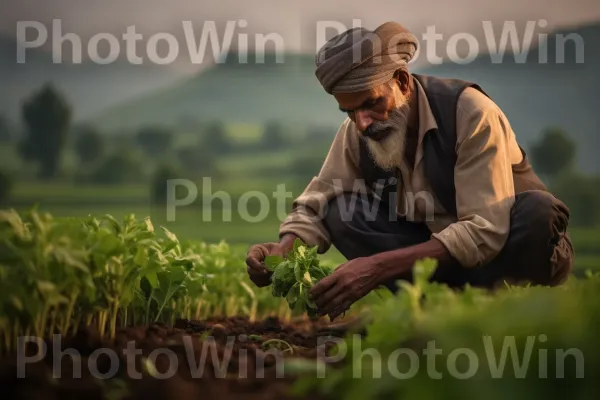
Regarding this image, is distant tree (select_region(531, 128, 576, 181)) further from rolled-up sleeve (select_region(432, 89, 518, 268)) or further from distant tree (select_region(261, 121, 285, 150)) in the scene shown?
rolled-up sleeve (select_region(432, 89, 518, 268))

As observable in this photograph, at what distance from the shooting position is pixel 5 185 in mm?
12742

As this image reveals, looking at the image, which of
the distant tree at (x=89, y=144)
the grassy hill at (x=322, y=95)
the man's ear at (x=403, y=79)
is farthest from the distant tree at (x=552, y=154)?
the man's ear at (x=403, y=79)

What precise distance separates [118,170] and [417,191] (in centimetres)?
1163

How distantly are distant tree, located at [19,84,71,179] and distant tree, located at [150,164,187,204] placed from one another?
2.08 m

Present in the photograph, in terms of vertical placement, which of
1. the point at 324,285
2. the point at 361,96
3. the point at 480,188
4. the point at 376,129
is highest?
the point at 361,96

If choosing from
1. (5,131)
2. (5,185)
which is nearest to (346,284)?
(5,185)

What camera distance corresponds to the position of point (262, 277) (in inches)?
138

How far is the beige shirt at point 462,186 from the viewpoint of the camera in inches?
130

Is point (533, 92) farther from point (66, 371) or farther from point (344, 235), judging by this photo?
point (66, 371)

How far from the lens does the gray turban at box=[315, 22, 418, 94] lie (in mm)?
3486

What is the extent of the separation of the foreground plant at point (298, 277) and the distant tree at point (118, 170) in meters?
11.1

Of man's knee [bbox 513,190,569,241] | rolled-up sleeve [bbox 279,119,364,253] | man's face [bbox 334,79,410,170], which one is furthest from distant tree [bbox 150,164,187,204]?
man's knee [bbox 513,190,569,241]

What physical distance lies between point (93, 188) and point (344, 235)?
1095 centimetres

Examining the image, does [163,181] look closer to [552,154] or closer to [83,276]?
[552,154]
